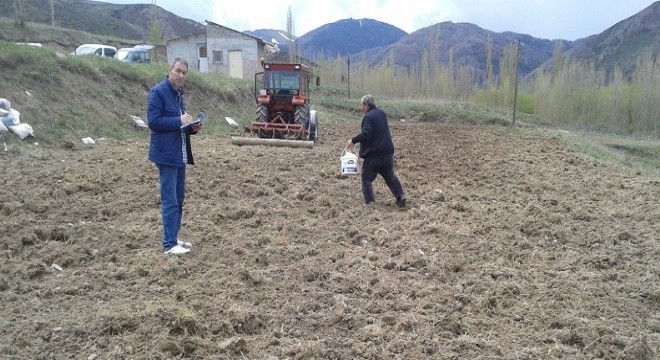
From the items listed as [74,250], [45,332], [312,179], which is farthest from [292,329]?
[312,179]

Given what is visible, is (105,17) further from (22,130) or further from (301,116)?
(22,130)

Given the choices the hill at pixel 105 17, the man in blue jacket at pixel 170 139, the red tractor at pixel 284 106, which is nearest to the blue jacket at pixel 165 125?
the man in blue jacket at pixel 170 139

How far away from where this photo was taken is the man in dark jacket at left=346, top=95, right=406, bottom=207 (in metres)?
6.81

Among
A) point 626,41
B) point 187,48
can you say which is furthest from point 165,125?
point 626,41

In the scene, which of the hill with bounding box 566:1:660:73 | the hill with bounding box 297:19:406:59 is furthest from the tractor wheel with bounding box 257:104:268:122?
the hill with bounding box 297:19:406:59

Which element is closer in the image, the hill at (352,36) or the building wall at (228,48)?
the building wall at (228,48)

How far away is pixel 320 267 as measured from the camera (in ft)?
15.6

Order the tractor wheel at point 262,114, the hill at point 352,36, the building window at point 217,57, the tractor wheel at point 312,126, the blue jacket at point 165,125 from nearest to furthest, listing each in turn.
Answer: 1. the blue jacket at point 165,125
2. the tractor wheel at point 262,114
3. the tractor wheel at point 312,126
4. the building window at point 217,57
5. the hill at point 352,36

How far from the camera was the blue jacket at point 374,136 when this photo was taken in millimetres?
6801

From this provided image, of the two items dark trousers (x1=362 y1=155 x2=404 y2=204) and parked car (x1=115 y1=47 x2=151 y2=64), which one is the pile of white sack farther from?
parked car (x1=115 y1=47 x2=151 y2=64)

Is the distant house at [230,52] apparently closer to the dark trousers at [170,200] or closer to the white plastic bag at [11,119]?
the white plastic bag at [11,119]

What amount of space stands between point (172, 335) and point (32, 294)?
1309mm

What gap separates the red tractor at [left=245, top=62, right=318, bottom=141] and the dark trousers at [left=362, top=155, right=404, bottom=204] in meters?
5.63

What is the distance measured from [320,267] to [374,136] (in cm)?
258
